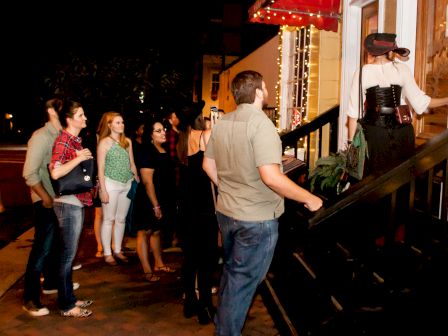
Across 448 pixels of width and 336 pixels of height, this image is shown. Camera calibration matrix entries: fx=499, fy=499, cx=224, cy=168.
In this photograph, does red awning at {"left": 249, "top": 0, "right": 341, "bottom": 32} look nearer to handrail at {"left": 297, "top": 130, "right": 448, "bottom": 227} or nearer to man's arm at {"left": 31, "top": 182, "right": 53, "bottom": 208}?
man's arm at {"left": 31, "top": 182, "right": 53, "bottom": 208}

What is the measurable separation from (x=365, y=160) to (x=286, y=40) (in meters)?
5.44

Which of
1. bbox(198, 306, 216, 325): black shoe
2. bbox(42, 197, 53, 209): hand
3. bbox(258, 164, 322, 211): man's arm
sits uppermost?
bbox(258, 164, 322, 211): man's arm

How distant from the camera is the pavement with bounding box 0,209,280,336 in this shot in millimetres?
4422

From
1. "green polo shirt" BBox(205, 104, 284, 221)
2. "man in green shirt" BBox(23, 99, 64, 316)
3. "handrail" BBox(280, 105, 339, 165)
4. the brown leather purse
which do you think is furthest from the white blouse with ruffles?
"man in green shirt" BBox(23, 99, 64, 316)

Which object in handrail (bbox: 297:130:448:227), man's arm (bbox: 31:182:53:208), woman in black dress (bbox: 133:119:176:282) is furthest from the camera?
woman in black dress (bbox: 133:119:176:282)

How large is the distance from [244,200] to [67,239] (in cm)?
187

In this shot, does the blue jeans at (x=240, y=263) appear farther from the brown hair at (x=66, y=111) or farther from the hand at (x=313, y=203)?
the brown hair at (x=66, y=111)

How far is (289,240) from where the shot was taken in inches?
192

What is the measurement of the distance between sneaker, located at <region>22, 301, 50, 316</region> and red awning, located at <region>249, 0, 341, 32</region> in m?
4.67

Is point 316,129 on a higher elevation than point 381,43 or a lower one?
lower

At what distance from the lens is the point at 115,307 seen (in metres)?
4.95

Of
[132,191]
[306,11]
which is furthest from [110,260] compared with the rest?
[306,11]

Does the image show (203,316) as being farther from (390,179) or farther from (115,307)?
(390,179)

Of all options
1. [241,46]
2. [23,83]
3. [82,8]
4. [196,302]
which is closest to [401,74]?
[196,302]
